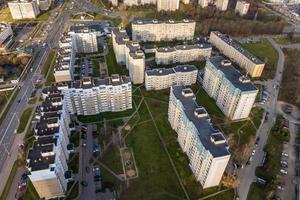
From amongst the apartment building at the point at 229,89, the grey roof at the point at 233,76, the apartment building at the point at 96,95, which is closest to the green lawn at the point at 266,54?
the grey roof at the point at 233,76

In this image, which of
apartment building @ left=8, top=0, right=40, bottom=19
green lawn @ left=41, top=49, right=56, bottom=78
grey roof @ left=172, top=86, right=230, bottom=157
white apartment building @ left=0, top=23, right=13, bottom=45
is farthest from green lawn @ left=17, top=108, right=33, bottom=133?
apartment building @ left=8, top=0, right=40, bottom=19

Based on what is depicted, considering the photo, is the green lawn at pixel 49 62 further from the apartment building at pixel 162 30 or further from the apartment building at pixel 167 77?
the apartment building at pixel 167 77

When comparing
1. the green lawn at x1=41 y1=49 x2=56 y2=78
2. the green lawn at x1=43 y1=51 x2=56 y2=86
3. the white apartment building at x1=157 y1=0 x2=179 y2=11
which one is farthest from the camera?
the white apartment building at x1=157 y1=0 x2=179 y2=11

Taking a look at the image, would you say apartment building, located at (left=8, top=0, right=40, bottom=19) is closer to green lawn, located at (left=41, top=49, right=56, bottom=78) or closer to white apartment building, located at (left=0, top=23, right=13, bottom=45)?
white apartment building, located at (left=0, top=23, right=13, bottom=45)

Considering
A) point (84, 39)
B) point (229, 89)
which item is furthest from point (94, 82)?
point (229, 89)

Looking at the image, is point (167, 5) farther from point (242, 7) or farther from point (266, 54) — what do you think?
point (266, 54)
